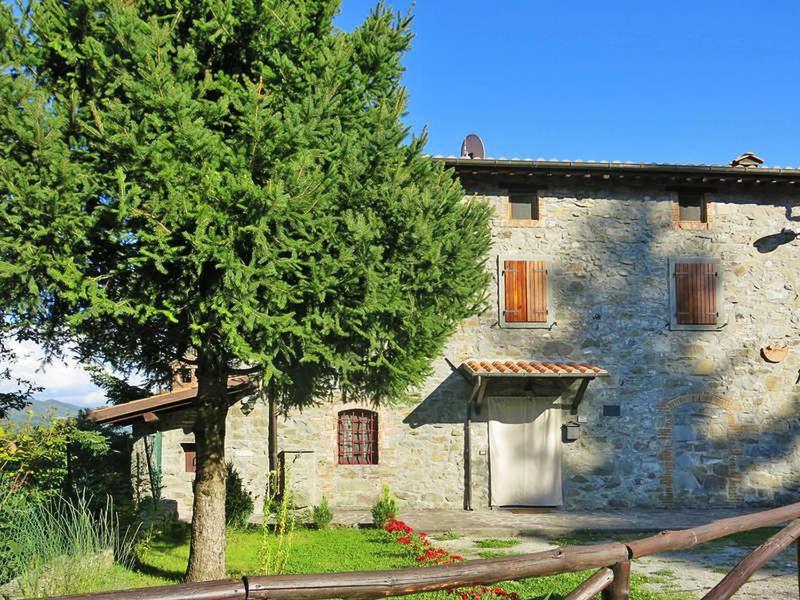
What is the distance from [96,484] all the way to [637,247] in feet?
33.9

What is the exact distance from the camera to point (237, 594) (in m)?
2.59

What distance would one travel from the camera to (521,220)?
46.2ft

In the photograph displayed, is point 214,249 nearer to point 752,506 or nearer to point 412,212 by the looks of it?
point 412,212

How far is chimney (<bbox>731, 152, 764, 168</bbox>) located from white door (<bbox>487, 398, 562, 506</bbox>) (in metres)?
6.08

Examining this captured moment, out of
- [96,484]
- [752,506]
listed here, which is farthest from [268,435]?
[752,506]

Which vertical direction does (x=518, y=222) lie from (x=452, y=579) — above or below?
above

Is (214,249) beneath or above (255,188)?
beneath

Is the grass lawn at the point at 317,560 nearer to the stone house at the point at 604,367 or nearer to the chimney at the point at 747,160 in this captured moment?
the stone house at the point at 604,367

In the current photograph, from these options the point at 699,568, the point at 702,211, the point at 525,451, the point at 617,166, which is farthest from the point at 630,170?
the point at 699,568

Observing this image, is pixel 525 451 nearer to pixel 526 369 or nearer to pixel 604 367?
pixel 526 369

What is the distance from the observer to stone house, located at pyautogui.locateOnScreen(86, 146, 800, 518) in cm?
1338

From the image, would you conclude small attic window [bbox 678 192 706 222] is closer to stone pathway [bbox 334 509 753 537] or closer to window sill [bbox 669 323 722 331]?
window sill [bbox 669 323 722 331]

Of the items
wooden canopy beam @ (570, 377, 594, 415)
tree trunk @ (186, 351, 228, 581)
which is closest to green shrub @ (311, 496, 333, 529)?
tree trunk @ (186, 351, 228, 581)

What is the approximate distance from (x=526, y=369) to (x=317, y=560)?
17.7ft
